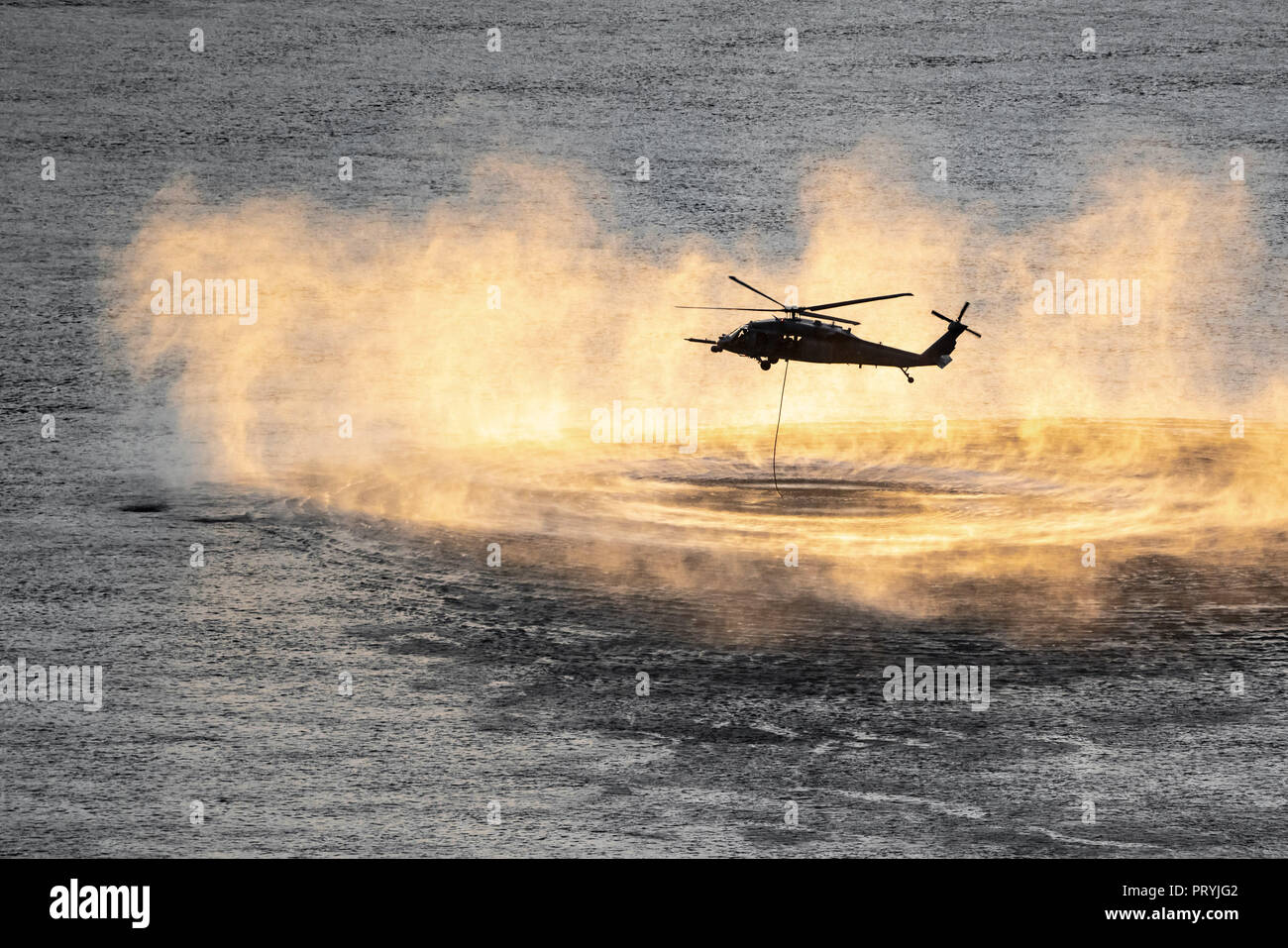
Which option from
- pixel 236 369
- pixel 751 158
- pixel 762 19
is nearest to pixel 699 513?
pixel 236 369

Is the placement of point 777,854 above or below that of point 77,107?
below

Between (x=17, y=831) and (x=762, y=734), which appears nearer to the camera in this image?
(x=17, y=831)

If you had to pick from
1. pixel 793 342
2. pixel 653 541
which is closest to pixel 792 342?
pixel 793 342

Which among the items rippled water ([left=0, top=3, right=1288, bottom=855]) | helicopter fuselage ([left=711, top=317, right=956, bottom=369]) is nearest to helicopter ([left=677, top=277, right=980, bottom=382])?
helicopter fuselage ([left=711, top=317, right=956, bottom=369])

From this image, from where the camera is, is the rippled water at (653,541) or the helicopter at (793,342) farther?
the helicopter at (793,342)

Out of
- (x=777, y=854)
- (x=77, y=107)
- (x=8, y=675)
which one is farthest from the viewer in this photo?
(x=77, y=107)

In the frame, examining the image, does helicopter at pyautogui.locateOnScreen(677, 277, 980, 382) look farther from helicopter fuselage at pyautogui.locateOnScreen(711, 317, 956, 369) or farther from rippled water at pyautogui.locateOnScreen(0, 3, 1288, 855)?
rippled water at pyautogui.locateOnScreen(0, 3, 1288, 855)

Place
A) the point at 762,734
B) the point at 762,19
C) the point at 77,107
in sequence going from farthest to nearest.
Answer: the point at 762,19 < the point at 77,107 < the point at 762,734

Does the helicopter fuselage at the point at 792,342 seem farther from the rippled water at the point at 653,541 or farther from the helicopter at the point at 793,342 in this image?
the rippled water at the point at 653,541

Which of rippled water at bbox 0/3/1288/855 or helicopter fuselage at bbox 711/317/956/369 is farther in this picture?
helicopter fuselage at bbox 711/317/956/369

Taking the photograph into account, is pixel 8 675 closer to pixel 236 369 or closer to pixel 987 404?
pixel 236 369

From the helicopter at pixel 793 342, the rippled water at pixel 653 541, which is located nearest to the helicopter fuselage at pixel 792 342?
the helicopter at pixel 793 342
